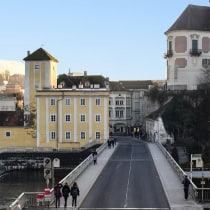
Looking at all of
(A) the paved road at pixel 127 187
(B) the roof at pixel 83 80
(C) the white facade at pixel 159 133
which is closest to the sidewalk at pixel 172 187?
(A) the paved road at pixel 127 187

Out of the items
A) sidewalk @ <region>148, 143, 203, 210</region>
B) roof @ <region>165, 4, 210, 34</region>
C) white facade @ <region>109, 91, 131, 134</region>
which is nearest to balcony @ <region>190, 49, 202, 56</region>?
roof @ <region>165, 4, 210, 34</region>

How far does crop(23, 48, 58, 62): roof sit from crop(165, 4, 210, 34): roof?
19635mm

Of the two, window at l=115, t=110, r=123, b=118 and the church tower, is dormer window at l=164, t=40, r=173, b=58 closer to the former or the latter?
the church tower

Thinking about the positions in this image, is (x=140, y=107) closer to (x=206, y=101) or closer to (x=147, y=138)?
(x=147, y=138)

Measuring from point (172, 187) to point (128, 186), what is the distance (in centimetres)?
306

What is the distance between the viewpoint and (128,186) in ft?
123

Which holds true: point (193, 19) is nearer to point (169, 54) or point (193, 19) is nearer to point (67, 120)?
point (169, 54)

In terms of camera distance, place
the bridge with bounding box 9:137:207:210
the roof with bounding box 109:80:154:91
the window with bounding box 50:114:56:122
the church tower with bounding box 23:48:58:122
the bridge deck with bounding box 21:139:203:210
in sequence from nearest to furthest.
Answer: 1. the bridge with bounding box 9:137:207:210
2. the bridge deck with bounding box 21:139:203:210
3. the window with bounding box 50:114:56:122
4. the church tower with bounding box 23:48:58:122
5. the roof with bounding box 109:80:154:91

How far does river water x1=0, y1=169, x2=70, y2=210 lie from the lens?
50434 millimetres

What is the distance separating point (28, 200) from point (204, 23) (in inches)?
2520

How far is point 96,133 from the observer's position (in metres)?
84.2

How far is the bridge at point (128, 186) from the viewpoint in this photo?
98.3 ft

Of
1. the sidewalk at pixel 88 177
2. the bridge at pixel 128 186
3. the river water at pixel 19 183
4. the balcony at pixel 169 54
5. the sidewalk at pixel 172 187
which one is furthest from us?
the balcony at pixel 169 54

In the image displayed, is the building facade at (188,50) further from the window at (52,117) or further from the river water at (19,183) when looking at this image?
the river water at (19,183)
